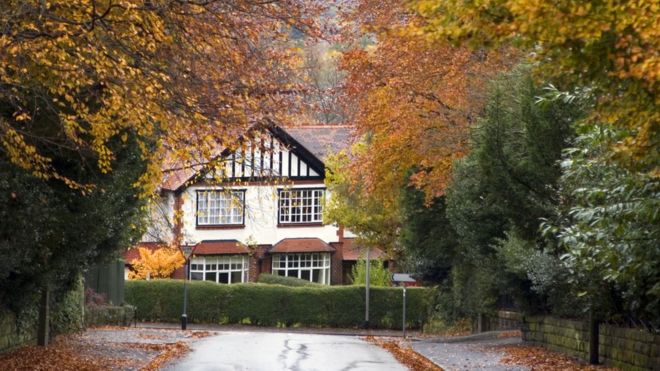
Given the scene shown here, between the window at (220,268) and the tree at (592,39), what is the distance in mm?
51623

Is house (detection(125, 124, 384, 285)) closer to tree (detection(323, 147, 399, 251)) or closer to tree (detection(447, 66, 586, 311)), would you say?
tree (detection(323, 147, 399, 251))

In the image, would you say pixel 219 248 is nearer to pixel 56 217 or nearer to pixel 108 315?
pixel 108 315

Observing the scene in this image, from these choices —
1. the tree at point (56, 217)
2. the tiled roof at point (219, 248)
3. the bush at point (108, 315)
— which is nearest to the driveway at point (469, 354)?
the tree at point (56, 217)

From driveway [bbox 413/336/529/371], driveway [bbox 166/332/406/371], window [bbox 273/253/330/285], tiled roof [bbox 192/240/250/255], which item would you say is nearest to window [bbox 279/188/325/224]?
window [bbox 273/253/330/285]

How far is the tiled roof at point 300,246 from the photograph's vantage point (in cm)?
6006

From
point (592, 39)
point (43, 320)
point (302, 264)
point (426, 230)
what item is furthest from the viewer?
point (302, 264)

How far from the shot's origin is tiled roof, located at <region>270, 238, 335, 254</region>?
60062 mm

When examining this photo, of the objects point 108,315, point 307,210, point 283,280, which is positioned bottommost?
point 108,315

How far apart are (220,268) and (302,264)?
440 cm

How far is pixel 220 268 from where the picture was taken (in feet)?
201

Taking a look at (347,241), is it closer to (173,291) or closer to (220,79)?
(173,291)

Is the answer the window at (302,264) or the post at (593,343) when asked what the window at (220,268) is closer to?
the window at (302,264)

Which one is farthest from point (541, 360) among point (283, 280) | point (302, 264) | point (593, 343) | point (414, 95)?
point (302, 264)

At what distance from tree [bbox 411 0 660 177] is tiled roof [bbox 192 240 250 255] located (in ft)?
166
